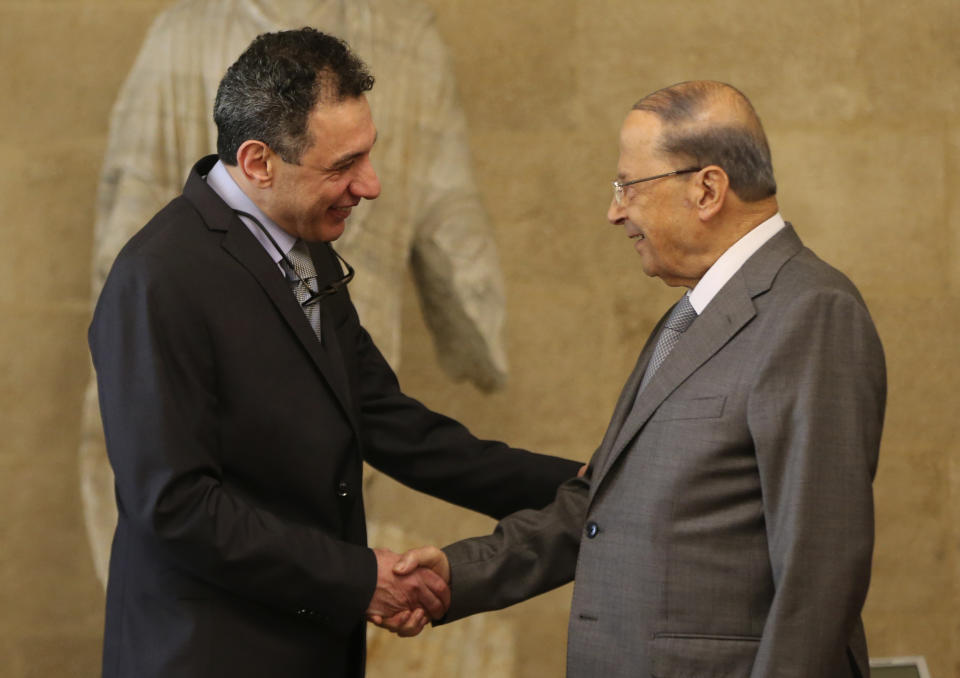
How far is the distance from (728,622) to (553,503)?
2.69ft

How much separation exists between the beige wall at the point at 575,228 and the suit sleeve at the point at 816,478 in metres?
2.72

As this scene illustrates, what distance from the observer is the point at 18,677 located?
4.82 m

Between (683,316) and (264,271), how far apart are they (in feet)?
2.69

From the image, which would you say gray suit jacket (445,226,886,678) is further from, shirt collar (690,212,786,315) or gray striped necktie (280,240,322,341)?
gray striped necktie (280,240,322,341)

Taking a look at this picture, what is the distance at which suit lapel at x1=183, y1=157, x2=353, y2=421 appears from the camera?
8.46 feet

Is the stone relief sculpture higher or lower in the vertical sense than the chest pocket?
higher

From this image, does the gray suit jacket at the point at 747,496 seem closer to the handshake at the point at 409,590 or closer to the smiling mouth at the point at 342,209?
the handshake at the point at 409,590

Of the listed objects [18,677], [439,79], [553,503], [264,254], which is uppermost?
[439,79]

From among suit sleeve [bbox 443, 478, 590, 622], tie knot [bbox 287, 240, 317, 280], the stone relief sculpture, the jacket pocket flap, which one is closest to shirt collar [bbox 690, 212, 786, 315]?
the jacket pocket flap

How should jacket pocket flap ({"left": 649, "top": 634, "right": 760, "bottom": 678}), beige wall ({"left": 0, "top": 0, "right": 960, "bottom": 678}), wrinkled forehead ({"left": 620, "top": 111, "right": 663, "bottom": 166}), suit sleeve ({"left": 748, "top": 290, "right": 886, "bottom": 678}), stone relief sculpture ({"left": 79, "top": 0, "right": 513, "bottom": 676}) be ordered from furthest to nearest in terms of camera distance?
beige wall ({"left": 0, "top": 0, "right": 960, "bottom": 678})
stone relief sculpture ({"left": 79, "top": 0, "right": 513, "bottom": 676})
wrinkled forehead ({"left": 620, "top": 111, "right": 663, "bottom": 166})
jacket pocket flap ({"left": 649, "top": 634, "right": 760, "bottom": 678})
suit sleeve ({"left": 748, "top": 290, "right": 886, "bottom": 678})

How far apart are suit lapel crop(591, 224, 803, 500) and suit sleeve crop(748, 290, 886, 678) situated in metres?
0.15

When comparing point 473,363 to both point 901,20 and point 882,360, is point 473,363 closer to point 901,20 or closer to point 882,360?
point 901,20

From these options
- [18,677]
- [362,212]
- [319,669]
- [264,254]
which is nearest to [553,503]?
[319,669]

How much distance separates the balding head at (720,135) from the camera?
2.42 m
